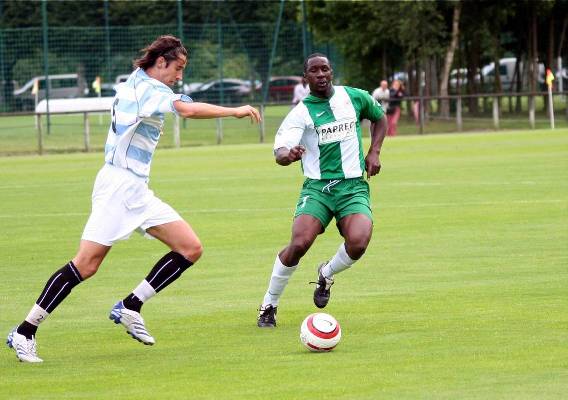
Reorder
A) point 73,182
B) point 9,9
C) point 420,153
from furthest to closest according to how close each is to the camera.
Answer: point 9,9, point 420,153, point 73,182

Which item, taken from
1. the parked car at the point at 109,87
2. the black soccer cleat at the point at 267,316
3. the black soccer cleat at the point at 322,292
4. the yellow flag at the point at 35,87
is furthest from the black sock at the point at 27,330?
the parked car at the point at 109,87

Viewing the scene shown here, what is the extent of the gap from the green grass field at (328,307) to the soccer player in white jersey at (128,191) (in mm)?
297

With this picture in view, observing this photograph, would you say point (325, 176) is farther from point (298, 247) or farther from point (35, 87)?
point (35, 87)

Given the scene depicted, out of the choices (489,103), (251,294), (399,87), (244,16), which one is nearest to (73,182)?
(251,294)

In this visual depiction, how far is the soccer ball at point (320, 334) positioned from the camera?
28.6 feet

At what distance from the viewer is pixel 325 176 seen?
33.2ft

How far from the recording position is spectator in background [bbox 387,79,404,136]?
41.2m

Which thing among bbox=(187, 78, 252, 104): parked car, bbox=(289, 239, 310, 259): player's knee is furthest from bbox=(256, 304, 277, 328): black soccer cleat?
bbox=(187, 78, 252, 104): parked car

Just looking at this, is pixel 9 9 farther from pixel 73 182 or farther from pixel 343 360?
pixel 343 360

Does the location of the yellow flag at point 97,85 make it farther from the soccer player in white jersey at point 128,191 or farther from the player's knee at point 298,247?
the soccer player in white jersey at point 128,191

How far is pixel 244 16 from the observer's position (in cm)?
5428

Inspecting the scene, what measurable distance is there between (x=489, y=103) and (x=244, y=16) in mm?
12065

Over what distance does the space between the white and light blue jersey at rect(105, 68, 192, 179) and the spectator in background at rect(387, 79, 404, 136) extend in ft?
106

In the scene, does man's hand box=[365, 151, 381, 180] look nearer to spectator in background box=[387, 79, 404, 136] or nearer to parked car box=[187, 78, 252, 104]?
spectator in background box=[387, 79, 404, 136]
